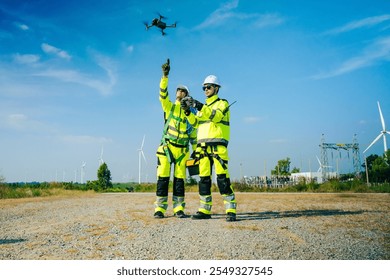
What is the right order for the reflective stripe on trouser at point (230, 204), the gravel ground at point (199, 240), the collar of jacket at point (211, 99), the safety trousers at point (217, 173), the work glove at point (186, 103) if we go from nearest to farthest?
the gravel ground at point (199, 240) → the work glove at point (186, 103) → the reflective stripe on trouser at point (230, 204) → the safety trousers at point (217, 173) → the collar of jacket at point (211, 99)

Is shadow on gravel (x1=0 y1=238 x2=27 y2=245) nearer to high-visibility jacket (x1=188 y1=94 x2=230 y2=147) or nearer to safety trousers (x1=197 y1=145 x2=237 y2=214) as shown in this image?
safety trousers (x1=197 y1=145 x2=237 y2=214)

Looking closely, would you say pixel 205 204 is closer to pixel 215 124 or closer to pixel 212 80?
pixel 215 124

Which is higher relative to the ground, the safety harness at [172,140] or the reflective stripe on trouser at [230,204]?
the safety harness at [172,140]

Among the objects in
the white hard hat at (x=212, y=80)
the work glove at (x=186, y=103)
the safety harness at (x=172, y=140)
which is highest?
the white hard hat at (x=212, y=80)

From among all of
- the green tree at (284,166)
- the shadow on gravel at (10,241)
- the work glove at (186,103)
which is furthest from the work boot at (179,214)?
the green tree at (284,166)

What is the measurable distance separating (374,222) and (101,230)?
423 centimetres

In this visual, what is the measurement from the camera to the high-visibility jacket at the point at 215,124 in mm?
5105

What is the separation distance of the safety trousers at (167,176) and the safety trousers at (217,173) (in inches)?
19.5

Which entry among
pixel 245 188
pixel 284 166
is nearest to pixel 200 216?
pixel 245 188

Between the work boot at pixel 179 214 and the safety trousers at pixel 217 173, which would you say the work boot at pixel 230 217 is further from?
the work boot at pixel 179 214

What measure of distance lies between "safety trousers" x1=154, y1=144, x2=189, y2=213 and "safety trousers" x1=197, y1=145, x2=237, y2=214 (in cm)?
50
